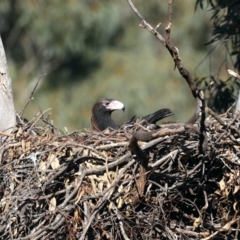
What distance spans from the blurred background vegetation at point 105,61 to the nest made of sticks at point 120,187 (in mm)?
16561

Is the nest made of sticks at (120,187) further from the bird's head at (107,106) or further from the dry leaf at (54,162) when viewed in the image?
the bird's head at (107,106)

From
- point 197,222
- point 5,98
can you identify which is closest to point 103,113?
point 5,98

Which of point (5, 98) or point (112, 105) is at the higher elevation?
point (112, 105)

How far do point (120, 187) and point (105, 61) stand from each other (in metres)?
20.6

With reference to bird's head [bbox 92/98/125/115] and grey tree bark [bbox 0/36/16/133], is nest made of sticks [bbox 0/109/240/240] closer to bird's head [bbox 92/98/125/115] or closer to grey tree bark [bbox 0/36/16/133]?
grey tree bark [bbox 0/36/16/133]

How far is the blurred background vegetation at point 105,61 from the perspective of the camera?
25.1 m

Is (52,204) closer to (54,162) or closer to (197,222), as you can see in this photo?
(54,162)

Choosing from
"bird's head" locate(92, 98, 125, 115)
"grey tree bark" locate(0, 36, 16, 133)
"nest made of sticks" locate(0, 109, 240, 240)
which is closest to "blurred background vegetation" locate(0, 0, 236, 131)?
"bird's head" locate(92, 98, 125, 115)

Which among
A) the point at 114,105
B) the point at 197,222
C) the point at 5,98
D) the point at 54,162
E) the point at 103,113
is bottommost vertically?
the point at 197,222

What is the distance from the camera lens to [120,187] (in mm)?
7184

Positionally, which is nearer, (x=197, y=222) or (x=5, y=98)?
(x=197, y=222)

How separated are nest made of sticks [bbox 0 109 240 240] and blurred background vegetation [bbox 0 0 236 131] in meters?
16.6

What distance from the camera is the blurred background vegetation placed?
25.1m

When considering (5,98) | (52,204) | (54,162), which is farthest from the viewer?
(5,98)
